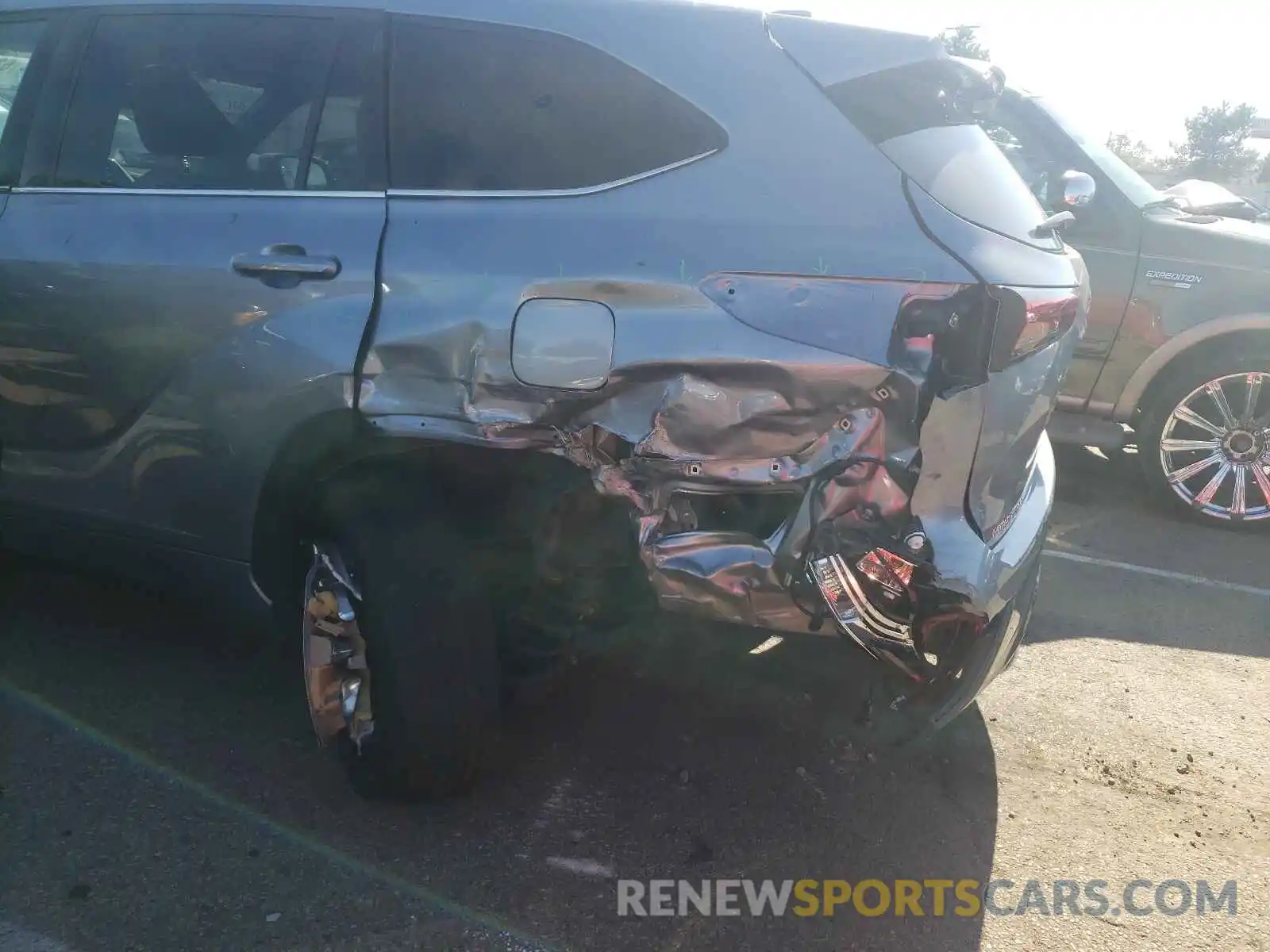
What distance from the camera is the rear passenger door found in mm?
2770

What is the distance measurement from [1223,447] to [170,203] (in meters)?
4.85

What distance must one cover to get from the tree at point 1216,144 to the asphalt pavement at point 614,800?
3566 centimetres

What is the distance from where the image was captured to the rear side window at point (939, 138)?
2514mm

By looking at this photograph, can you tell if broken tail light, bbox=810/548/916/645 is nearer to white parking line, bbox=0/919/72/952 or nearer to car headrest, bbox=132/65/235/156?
white parking line, bbox=0/919/72/952

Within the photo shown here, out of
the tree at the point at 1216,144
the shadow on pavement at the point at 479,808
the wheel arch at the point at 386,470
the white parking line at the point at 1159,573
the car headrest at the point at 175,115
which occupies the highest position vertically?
the car headrest at the point at 175,115

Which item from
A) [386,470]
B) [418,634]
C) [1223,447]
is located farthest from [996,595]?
[1223,447]

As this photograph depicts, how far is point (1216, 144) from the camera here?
1454 inches

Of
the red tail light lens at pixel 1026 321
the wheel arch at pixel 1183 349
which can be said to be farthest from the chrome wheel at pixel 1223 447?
the red tail light lens at pixel 1026 321

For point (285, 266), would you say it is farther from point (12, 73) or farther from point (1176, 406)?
point (1176, 406)

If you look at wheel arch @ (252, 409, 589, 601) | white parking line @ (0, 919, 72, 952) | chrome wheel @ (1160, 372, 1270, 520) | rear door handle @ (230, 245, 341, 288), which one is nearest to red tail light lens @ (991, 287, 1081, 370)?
wheel arch @ (252, 409, 589, 601)

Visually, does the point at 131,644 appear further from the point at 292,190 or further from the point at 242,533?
the point at 292,190

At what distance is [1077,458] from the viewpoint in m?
6.54

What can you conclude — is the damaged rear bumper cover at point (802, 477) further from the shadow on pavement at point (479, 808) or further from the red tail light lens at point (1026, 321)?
the shadow on pavement at point (479, 808)

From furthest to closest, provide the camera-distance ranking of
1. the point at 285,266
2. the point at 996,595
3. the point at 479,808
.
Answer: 1. the point at 479,808
2. the point at 285,266
3. the point at 996,595
